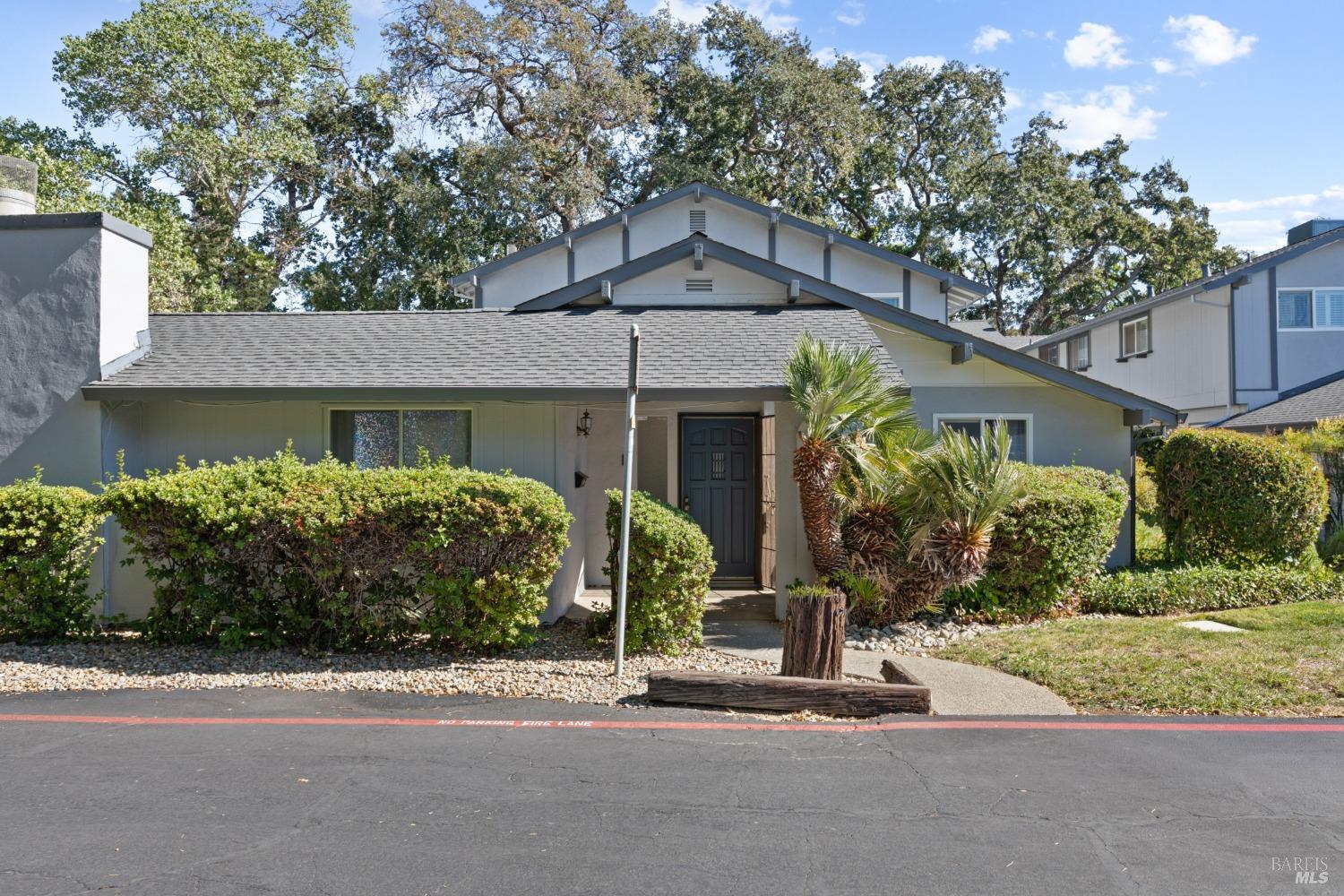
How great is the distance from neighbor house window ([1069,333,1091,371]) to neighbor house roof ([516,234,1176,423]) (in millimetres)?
16855

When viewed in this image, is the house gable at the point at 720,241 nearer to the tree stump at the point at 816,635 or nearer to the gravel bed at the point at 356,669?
Result: the gravel bed at the point at 356,669

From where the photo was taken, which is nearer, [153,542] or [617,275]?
[153,542]

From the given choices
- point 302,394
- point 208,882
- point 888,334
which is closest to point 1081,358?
point 888,334

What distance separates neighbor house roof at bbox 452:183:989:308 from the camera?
2038 centimetres

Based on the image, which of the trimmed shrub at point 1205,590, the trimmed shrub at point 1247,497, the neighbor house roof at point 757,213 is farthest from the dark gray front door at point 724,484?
the neighbor house roof at point 757,213

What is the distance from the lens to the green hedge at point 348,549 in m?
8.08

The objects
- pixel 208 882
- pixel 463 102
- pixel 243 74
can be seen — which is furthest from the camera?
pixel 463 102

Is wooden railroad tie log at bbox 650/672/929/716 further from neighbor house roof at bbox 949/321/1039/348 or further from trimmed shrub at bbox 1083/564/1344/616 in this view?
neighbor house roof at bbox 949/321/1039/348

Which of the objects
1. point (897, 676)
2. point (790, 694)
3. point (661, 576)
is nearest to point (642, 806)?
point (790, 694)

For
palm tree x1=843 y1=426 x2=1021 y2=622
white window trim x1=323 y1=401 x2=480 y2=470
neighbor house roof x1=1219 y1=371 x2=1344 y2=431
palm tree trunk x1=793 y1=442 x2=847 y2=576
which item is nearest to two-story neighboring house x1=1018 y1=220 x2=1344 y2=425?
neighbor house roof x1=1219 y1=371 x2=1344 y2=431

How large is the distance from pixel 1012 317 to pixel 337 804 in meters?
A: 39.9

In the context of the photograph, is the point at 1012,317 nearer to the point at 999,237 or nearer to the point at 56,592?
the point at 999,237

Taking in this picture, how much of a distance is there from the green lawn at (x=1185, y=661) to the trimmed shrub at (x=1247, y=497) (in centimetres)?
158

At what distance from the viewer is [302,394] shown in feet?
32.9
